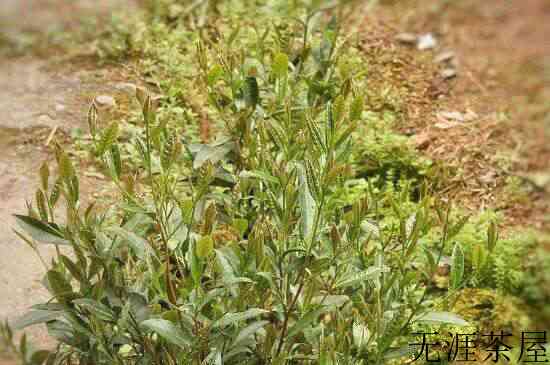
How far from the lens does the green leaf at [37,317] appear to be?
5.49ft

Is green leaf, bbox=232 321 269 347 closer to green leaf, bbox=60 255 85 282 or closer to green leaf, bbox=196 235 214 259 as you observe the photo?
green leaf, bbox=196 235 214 259

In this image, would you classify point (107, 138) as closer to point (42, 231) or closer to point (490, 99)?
point (42, 231)

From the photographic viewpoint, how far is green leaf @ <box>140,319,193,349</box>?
1592mm

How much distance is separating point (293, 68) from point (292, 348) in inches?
38.2

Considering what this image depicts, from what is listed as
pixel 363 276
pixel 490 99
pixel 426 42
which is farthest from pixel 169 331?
pixel 426 42

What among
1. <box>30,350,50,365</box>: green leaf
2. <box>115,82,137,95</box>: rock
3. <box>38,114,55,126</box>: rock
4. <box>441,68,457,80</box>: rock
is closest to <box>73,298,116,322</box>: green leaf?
<box>30,350,50,365</box>: green leaf

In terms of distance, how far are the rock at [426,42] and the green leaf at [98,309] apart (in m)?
3.09

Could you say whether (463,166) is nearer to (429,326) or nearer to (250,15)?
(429,326)

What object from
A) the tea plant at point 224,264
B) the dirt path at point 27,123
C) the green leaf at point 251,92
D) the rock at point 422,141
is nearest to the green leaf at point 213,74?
the tea plant at point 224,264

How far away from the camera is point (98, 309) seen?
167 centimetres

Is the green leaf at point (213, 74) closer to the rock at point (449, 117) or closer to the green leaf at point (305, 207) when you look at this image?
the green leaf at point (305, 207)

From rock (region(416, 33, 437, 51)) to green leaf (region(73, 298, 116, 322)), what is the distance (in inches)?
122

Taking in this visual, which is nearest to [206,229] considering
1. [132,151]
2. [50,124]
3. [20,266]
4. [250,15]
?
[20,266]

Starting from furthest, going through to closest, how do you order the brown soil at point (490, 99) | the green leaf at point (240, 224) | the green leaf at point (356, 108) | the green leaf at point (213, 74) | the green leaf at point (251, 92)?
the brown soil at point (490, 99) → the green leaf at point (251, 92) → the green leaf at point (213, 74) → the green leaf at point (240, 224) → the green leaf at point (356, 108)
